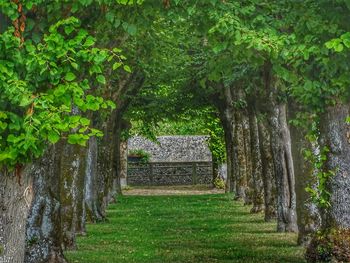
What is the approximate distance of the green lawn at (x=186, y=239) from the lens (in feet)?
73.3

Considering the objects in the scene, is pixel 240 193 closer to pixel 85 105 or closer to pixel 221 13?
pixel 221 13

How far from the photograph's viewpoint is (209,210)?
45062mm

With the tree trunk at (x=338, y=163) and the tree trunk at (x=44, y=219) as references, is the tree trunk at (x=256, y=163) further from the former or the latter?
the tree trunk at (x=44, y=219)

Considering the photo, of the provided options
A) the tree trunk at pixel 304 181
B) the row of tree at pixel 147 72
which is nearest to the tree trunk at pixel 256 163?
the row of tree at pixel 147 72

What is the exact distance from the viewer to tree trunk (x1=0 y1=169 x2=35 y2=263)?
1313 centimetres

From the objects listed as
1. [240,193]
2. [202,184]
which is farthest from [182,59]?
[202,184]

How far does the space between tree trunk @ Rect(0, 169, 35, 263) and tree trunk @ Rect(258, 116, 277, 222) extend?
19862 millimetres

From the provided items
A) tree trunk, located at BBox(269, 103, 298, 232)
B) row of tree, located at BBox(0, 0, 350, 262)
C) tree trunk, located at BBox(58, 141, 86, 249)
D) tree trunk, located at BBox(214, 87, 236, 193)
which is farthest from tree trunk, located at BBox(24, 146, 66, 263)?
tree trunk, located at BBox(214, 87, 236, 193)

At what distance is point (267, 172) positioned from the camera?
3244 centimetres

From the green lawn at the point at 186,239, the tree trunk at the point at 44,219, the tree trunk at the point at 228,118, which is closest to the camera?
the tree trunk at the point at 44,219

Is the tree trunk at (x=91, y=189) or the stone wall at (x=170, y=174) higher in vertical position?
the stone wall at (x=170, y=174)

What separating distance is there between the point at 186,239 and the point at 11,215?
1505 centimetres

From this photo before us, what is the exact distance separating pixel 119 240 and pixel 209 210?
1735 centimetres

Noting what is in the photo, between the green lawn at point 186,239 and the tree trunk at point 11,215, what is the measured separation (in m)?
8.43
